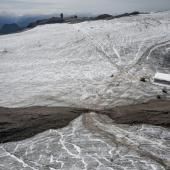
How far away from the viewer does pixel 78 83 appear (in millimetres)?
19188

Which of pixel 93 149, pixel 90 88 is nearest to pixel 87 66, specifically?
pixel 90 88

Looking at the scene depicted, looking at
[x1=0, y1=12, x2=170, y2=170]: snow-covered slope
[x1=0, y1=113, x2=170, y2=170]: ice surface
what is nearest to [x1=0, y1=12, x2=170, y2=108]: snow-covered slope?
[x1=0, y1=12, x2=170, y2=170]: snow-covered slope

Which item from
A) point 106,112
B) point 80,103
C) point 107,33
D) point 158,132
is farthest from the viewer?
point 107,33

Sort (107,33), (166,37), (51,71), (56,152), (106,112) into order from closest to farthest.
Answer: (56,152), (106,112), (51,71), (166,37), (107,33)

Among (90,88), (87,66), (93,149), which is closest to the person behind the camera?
(93,149)

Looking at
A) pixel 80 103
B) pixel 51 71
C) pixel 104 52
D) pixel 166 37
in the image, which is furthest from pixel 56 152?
pixel 166 37

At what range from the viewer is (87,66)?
922 inches

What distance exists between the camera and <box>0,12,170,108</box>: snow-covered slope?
17.0 meters

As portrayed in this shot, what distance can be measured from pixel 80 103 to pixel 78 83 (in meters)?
3.43

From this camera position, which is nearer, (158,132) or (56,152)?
(56,152)

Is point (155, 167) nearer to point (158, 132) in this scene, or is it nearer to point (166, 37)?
point (158, 132)

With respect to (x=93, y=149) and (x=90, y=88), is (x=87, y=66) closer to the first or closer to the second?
(x=90, y=88)

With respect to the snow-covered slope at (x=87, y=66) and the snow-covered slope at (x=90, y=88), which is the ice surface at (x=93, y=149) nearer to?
the snow-covered slope at (x=90, y=88)

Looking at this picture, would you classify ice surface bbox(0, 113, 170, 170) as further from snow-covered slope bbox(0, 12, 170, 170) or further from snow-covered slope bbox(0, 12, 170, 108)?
snow-covered slope bbox(0, 12, 170, 108)
